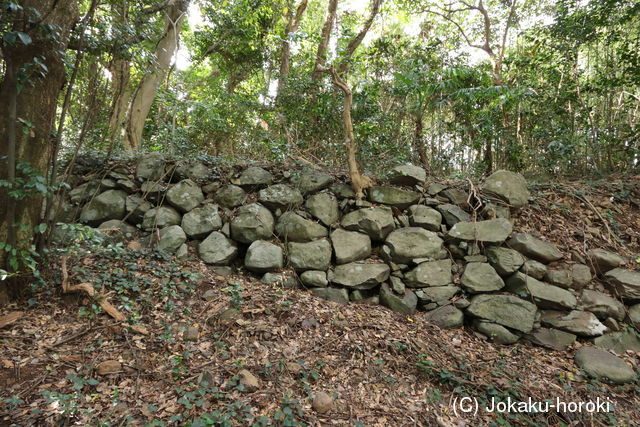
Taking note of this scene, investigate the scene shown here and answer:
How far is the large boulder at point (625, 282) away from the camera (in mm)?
3662

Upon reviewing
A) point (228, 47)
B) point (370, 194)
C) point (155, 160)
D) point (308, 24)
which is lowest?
point (370, 194)

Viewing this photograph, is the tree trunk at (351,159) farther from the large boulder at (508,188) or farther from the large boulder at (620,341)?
the large boulder at (620,341)

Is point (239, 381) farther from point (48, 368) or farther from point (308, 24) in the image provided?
point (308, 24)

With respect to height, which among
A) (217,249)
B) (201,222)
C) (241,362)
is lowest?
(241,362)

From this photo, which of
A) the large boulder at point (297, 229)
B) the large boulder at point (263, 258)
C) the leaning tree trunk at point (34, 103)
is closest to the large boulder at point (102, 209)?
the leaning tree trunk at point (34, 103)

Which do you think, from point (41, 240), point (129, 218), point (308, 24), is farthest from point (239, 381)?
point (308, 24)

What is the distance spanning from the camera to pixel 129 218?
4184 millimetres

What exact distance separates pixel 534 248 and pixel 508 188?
0.98 meters

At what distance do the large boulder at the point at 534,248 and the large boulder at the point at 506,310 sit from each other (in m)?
0.70

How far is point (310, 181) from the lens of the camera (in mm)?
4523

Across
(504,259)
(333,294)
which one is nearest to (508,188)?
(504,259)

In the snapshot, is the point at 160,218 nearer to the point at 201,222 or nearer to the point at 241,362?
the point at 201,222

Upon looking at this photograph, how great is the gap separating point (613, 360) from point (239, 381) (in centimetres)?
380

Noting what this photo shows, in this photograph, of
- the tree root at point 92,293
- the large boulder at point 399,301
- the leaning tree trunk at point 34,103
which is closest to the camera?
the leaning tree trunk at point 34,103
